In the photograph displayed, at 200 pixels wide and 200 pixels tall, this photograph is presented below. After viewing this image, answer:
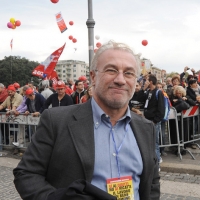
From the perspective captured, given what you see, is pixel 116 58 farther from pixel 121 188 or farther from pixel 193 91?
pixel 193 91

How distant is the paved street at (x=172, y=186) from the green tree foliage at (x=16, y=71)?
63.9 meters

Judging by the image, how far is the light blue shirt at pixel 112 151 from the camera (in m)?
1.62

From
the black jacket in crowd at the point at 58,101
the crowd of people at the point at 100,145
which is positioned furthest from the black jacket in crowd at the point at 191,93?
the crowd of people at the point at 100,145

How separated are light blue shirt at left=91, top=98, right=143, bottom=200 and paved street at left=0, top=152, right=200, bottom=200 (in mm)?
3070

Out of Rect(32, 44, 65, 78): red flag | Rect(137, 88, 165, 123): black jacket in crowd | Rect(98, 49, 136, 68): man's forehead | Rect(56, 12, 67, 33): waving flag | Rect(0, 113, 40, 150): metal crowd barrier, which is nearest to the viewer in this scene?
Rect(98, 49, 136, 68): man's forehead

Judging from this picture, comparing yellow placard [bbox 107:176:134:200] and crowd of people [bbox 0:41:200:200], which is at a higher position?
crowd of people [bbox 0:41:200:200]

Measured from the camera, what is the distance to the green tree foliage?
6750 cm

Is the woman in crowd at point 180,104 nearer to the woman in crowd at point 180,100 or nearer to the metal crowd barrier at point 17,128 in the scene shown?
the woman in crowd at point 180,100

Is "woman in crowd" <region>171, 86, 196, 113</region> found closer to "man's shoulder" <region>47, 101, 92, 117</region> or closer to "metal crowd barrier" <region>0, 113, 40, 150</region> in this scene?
"metal crowd barrier" <region>0, 113, 40, 150</region>

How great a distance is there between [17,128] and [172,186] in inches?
177

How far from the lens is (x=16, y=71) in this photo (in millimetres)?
68375

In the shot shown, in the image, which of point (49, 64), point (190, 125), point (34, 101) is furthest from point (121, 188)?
point (49, 64)

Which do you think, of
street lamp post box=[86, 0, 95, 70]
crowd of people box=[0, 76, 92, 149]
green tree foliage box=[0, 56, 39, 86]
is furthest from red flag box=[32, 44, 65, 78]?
green tree foliage box=[0, 56, 39, 86]

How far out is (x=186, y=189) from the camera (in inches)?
191
